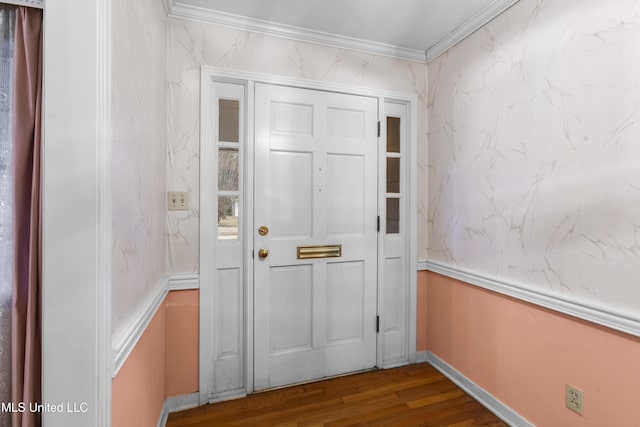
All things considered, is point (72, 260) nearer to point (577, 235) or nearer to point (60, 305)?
point (60, 305)

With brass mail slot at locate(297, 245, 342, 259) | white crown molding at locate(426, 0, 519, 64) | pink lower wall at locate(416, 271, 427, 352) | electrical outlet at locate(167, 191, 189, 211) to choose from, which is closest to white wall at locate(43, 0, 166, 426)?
electrical outlet at locate(167, 191, 189, 211)

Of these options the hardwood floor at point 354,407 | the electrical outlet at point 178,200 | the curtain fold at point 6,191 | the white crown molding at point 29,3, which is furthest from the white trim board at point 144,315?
the white crown molding at point 29,3

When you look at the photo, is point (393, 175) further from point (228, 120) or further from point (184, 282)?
point (184, 282)

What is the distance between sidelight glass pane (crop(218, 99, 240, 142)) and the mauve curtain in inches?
41.0

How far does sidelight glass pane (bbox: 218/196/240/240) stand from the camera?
6.36 feet

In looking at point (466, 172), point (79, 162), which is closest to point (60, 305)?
point (79, 162)

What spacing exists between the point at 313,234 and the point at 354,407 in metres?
1.12

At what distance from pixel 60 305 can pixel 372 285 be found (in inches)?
72.5

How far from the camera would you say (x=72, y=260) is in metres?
0.84

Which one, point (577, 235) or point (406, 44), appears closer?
point (577, 235)

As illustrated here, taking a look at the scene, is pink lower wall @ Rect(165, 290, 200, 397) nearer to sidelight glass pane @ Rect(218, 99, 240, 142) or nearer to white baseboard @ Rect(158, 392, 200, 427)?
white baseboard @ Rect(158, 392, 200, 427)

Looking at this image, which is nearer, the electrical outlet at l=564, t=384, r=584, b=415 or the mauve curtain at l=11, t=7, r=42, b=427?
the mauve curtain at l=11, t=7, r=42, b=427

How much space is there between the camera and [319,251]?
2.12m

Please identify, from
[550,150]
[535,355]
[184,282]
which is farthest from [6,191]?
[535,355]
